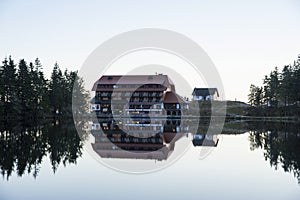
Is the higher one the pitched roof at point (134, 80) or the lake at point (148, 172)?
the pitched roof at point (134, 80)

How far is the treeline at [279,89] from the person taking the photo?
1965 inches

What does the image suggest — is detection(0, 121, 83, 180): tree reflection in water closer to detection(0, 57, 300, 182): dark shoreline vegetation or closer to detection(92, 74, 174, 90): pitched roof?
detection(0, 57, 300, 182): dark shoreline vegetation

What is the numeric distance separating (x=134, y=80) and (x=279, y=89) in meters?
27.0

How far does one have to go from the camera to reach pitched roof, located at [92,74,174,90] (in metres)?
67.5

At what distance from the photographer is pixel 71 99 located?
63.5 metres

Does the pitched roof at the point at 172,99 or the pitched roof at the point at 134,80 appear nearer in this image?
the pitched roof at the point at 172,99

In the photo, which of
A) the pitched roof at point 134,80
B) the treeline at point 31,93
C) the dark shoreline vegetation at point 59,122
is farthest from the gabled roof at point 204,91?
the treeline at point 31,93

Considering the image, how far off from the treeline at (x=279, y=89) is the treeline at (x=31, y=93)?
35.3 meters

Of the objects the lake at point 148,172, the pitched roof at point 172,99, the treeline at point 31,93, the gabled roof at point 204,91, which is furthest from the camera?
the gabled roof at point 204,91

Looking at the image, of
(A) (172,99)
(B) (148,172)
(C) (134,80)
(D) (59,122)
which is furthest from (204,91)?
(B) (148,172)

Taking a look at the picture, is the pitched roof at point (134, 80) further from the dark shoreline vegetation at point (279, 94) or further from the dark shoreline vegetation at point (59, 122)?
the dark shoreline vegetation at point (279, 94)

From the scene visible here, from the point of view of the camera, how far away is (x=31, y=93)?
159 ft

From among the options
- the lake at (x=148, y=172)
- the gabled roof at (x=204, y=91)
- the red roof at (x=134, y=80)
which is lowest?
the lake at (x=148, y=172)

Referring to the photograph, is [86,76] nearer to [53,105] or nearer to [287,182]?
[53,105]
